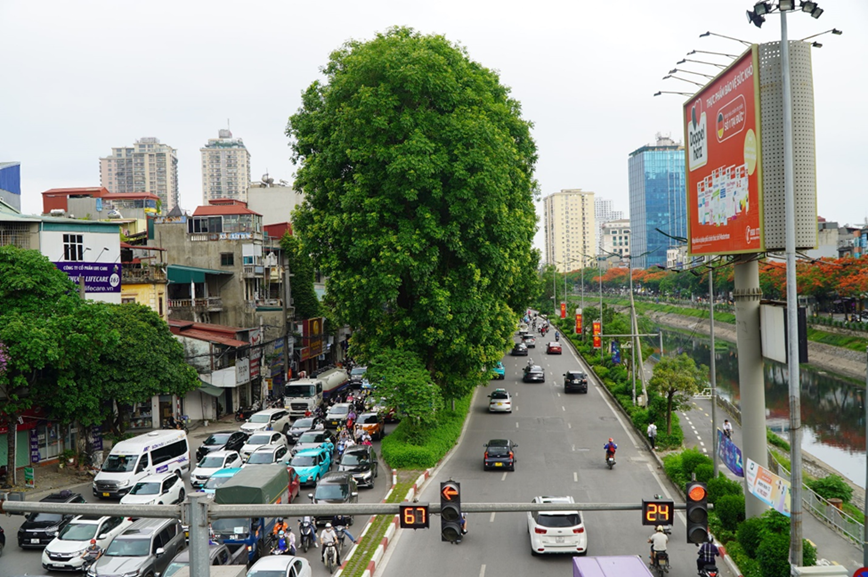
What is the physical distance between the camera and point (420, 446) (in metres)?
29.4

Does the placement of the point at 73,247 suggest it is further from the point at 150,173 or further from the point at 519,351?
the point at 150,173

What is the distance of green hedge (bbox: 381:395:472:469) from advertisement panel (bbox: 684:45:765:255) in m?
13.7

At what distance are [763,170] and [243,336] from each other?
118 feet

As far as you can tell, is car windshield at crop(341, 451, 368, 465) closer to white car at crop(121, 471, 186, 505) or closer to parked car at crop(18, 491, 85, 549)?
white car at crop(121, 471, 186, 505)

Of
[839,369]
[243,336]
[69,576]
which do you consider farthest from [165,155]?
[69,576]

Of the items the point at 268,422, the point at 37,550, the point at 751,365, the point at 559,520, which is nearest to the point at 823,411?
the point at 751,365

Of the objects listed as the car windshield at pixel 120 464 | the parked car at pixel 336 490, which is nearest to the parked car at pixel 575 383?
the parked car at pixel 336 490

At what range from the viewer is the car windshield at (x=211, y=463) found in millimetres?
27109

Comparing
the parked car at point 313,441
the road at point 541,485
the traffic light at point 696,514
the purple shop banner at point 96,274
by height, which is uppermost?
the purple shop banner at point 96,274

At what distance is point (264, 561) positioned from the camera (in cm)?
1611

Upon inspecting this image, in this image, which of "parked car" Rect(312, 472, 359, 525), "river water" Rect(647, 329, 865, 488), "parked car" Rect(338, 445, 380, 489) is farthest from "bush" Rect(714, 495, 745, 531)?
"river water" Rect(647, 329, 865, 488)

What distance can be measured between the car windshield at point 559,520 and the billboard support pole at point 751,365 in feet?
15.0

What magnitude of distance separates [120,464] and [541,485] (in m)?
15.7

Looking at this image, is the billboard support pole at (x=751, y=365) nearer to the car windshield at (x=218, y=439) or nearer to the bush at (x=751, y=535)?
the bush at (x=751, y=535)
